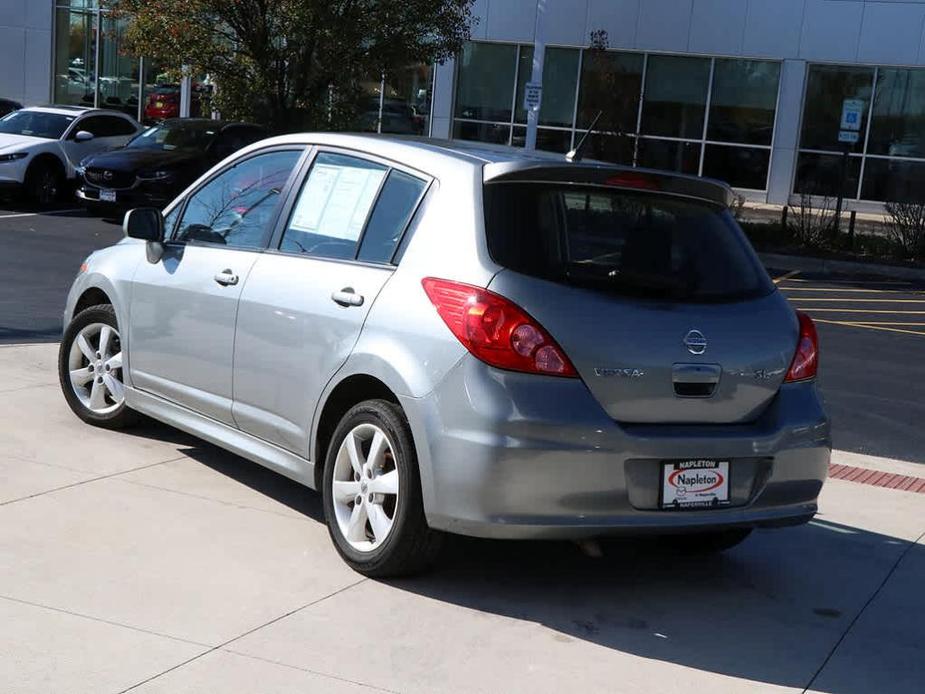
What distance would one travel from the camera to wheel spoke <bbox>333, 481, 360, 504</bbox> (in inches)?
212

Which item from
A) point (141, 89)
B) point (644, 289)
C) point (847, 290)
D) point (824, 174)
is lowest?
point (847, 290)

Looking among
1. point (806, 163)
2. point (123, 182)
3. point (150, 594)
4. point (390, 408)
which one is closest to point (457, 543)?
point (390, 408)

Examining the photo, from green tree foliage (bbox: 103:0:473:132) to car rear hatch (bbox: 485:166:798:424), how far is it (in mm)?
16623

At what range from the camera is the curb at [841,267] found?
21.2 metres

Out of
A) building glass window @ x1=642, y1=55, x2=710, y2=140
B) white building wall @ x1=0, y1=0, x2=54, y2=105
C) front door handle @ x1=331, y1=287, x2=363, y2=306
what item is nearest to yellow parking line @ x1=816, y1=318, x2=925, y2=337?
front door handle @ x1=331, y1=287, x2=363, y2=306

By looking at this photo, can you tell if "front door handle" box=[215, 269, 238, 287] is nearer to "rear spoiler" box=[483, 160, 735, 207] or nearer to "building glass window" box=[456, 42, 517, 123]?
"rear spoiler" box=[483, 160, 735, 207]

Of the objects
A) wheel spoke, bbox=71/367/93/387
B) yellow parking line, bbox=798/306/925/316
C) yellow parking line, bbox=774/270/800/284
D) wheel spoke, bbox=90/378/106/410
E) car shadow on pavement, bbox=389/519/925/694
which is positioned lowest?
yellow parking line, bbox=774/270/800/284

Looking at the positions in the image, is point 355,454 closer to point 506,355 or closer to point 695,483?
point 506,355

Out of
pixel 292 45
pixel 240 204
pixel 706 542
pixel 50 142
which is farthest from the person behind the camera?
pixel 292 45

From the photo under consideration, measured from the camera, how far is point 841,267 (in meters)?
21.4

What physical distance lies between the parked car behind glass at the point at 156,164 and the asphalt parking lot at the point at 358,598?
13.2 meters

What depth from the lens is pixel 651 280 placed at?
17.2 feet

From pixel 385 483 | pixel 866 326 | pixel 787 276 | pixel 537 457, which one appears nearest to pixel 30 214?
pixel 787 276

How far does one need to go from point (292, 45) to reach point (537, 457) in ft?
60.5
